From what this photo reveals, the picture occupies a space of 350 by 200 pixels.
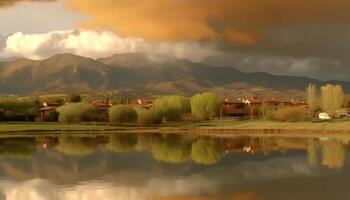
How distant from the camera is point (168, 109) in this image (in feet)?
443

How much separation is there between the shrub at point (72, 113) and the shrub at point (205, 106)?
2845 centimetres

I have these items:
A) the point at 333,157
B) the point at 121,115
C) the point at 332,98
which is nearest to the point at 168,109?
the point at 121,115

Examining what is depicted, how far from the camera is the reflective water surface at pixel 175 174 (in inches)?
1153

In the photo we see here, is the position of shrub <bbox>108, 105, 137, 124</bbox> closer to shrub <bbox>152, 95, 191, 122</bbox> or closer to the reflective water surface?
shrub <bbox>152, 95, 191, 122</bbox>

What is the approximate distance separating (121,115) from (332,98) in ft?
176

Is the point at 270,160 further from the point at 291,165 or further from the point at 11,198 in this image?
the point at 11,198

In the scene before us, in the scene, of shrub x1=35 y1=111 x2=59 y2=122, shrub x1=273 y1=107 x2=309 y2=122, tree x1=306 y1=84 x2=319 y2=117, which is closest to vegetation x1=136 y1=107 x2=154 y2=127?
shrub x1=35 y1=111 x2=59 y2=122

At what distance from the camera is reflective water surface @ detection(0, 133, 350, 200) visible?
29.3 m

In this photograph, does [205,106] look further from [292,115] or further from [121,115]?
[292,115]

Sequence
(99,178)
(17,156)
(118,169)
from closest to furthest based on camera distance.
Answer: (99,178) → (118,169) → (17,156)

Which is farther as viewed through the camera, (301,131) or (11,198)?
(301,131)

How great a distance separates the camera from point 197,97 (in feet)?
458

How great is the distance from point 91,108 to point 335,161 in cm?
9408

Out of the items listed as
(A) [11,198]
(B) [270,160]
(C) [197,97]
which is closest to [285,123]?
(C) [197,97]
